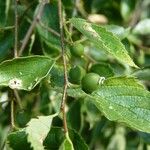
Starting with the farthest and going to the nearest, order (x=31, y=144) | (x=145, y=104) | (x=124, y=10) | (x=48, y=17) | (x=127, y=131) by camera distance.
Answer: (x=127, y=131) → (x=124, y=10) → (x=48, y=17) → (x=145, y=104) → (x=31, y=144)

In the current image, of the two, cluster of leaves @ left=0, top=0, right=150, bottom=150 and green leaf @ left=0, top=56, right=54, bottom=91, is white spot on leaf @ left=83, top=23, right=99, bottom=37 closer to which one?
cluster of leaves @ left=0, top=0, right=150, bottom=150

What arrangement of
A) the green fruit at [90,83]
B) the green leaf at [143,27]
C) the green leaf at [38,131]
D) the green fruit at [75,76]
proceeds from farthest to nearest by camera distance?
1. the green leaf at [143,27]
2. the green fruit at [75,76]
3. the green fruit at [90,83]
4. the green leaf at [38,131]

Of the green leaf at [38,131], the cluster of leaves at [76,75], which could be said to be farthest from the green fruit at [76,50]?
the green leaf at [38,131]

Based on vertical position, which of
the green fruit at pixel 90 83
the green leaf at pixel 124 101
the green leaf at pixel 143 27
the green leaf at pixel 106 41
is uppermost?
the green leaf at pixel 106 41

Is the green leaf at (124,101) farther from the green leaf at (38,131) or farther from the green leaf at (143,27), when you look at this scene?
the green leaf at (143,27)

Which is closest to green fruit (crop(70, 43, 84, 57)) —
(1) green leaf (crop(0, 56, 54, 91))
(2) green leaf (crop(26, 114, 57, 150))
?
(1) green leaf (crop(0, 56, 54, 91))

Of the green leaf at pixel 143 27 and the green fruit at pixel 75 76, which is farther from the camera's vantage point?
the green leaf at pixel 143 27

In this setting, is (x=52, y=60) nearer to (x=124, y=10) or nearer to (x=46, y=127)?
(x=46, y=127)

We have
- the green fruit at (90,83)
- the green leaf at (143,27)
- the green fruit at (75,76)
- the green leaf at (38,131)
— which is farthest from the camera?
the green leaf at (143,27)

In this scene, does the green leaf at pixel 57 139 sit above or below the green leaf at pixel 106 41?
below

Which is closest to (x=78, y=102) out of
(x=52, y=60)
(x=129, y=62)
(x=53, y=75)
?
(x=53, y=75)
